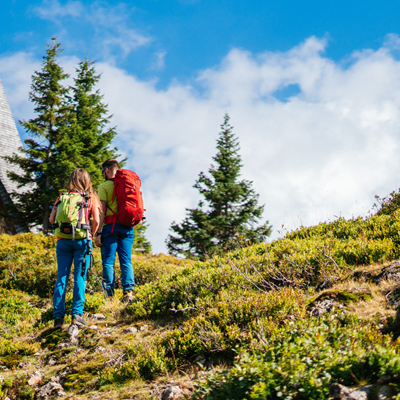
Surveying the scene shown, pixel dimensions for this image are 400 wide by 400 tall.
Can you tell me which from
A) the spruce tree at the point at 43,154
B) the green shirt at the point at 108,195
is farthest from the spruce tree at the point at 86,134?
the green shirt at the point at 108,195

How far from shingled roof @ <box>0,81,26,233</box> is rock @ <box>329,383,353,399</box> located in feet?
72.1

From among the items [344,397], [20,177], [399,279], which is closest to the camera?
[344,397]

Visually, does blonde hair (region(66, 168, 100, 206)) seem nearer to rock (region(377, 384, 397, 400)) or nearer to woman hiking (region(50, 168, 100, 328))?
woman hiking (region(50, 168, 100, 328))

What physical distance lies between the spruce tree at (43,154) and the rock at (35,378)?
16321 millimetres

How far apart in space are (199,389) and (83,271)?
3.28 meters

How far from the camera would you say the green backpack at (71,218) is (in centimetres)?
523

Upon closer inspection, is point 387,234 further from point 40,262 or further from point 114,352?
point 40,262

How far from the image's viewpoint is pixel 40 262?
936cm

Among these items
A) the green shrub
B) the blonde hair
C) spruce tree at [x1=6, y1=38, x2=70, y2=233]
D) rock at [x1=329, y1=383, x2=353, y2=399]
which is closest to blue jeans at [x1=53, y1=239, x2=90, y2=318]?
the blonde hair

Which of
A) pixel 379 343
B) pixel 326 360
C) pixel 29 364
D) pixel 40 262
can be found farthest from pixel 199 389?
pixel 40 262

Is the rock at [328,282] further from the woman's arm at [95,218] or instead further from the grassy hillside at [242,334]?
the woman's arm at [95,218]

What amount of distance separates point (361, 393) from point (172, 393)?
4.97ft

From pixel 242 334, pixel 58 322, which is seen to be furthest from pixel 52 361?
pixel 242 334

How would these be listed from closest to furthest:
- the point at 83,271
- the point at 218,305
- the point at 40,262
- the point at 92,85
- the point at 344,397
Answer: the point at 344,397, the point at 218,305, the point at 83,271, the point at 40,262, the point at 92,85
